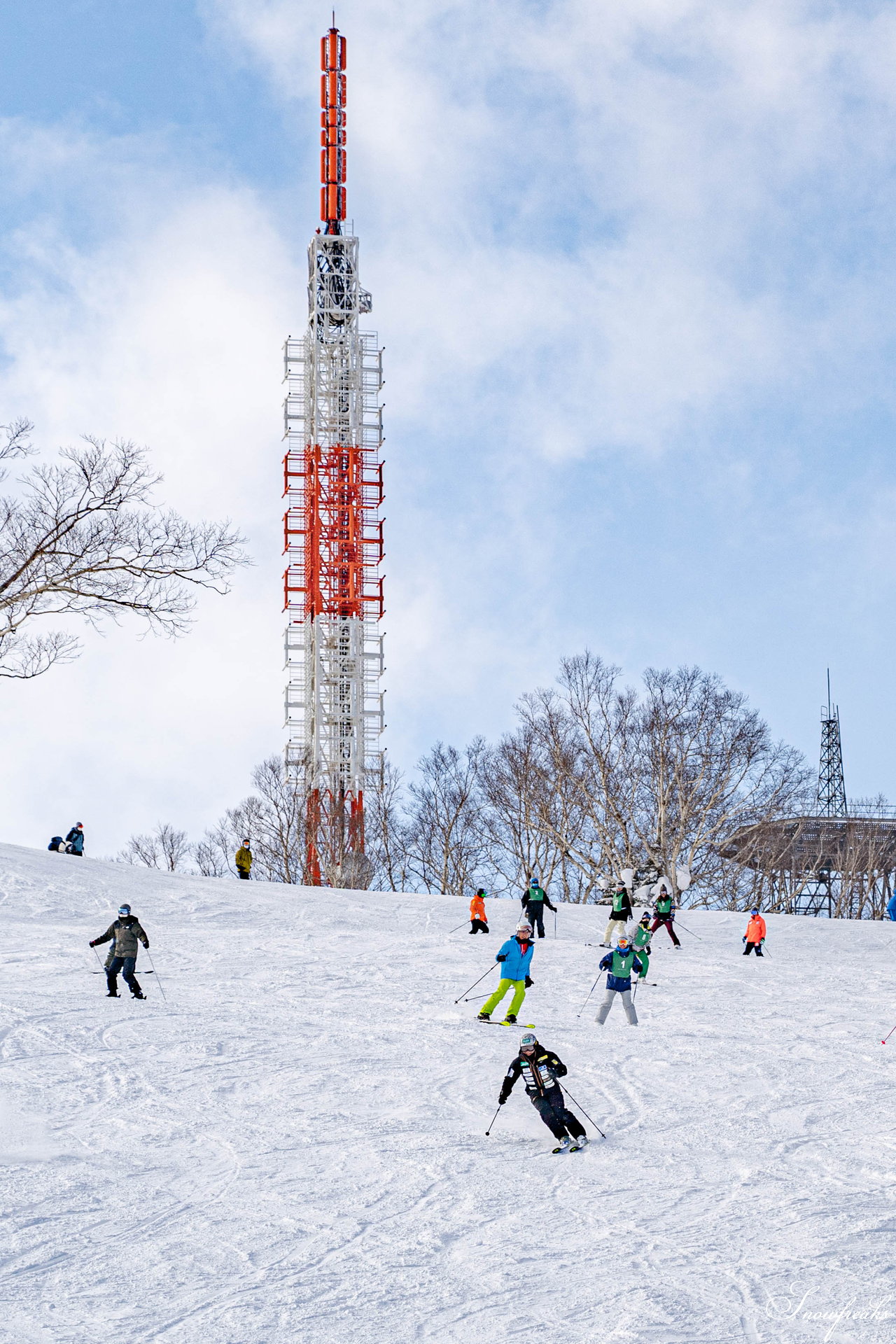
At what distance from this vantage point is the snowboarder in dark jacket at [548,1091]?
37.8ft

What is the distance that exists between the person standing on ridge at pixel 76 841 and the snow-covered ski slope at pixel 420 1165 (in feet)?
45.1

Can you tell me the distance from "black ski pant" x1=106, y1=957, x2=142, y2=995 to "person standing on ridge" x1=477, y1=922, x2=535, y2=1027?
4.96 m

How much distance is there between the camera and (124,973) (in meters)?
17.3

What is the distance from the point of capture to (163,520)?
32.7m

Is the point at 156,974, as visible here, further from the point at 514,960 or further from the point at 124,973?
the point at 514,960

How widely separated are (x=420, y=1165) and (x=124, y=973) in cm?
780

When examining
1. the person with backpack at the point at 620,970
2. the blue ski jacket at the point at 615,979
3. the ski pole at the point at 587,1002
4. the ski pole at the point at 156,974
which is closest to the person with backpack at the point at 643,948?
the ski pole at the point at 587,1002

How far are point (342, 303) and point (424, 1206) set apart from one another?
71812 mm

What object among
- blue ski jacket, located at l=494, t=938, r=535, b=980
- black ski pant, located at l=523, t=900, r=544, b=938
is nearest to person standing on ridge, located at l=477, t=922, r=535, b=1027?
blue ski jacket, located at l=494, t=938, r=535, b=980

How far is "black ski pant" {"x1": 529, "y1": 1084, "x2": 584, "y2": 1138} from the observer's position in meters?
11.5

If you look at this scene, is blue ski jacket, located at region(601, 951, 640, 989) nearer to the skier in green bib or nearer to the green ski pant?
the green ski pant

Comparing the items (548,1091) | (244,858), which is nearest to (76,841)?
(244,858)

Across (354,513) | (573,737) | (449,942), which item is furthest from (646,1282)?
(354,513)

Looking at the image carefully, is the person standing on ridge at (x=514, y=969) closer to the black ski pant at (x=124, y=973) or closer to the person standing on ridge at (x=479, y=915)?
the black ski pant at (x=124, y=973)
